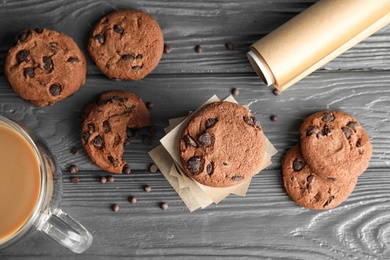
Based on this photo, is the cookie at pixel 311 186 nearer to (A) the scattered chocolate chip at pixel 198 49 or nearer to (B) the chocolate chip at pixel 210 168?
(B) the chocolate chip at pixel 210 168

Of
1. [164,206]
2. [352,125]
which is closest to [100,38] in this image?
[164,206]

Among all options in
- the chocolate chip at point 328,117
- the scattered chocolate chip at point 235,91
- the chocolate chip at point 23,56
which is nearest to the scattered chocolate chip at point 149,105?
the scattered chocolate chip at point 235,91

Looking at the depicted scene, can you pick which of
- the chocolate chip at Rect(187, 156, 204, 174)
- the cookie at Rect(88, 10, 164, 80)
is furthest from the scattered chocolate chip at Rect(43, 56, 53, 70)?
the chocolate chip at Rect(187, 156, 204, 174)

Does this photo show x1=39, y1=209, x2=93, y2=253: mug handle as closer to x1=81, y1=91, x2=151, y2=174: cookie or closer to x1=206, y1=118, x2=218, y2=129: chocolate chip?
x1=81, y1=91, x2=151, y2=174: cookie

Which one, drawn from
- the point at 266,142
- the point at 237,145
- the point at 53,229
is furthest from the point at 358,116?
the point at 53,229

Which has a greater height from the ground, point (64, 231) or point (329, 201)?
point (64, 231)

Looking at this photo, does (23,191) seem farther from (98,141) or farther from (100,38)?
(100,38)
